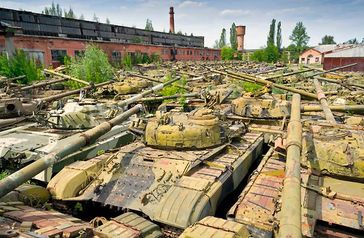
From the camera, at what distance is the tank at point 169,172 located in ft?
24.8

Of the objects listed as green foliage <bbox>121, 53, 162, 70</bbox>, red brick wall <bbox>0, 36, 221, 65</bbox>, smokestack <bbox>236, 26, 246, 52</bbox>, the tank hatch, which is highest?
smokestack <bbox>236, 26, 246, 52</bbox>

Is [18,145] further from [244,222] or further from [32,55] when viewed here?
[32,55]

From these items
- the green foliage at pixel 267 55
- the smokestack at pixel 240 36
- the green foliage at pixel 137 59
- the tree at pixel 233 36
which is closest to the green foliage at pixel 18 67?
the green foliage at pixel 137 59

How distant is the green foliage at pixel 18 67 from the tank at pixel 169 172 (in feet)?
78.6

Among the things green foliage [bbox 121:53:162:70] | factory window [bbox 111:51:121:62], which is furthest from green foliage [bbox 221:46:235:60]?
factory window [bbox 111:51:121:62]

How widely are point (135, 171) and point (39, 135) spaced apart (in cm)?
511

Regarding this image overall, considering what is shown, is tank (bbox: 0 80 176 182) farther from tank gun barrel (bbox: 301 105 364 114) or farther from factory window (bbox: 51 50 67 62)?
factory window (bbox: 51 50 67 62)

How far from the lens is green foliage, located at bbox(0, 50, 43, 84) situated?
3083 cm

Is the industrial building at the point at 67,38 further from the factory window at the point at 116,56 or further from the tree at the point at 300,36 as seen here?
the tree at the point at 300,36

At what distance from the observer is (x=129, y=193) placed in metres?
8.70

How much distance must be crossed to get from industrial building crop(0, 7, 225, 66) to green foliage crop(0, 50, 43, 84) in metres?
1.68

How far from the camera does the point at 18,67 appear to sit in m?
31.0

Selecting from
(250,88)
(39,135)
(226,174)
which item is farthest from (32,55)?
(226,174)

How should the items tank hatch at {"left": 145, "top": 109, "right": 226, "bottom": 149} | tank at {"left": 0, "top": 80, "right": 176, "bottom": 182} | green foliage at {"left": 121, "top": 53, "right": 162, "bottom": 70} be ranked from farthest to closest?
green foliage at {"left": 121, "top": 53, "right": 162, "bottom": 70} → tank at {"left": 0, "top": 80, "right": 176, "bottom": 182} → tank hatch at {"left": 145, "top": 109, "right": 226, "bottom": 149}
